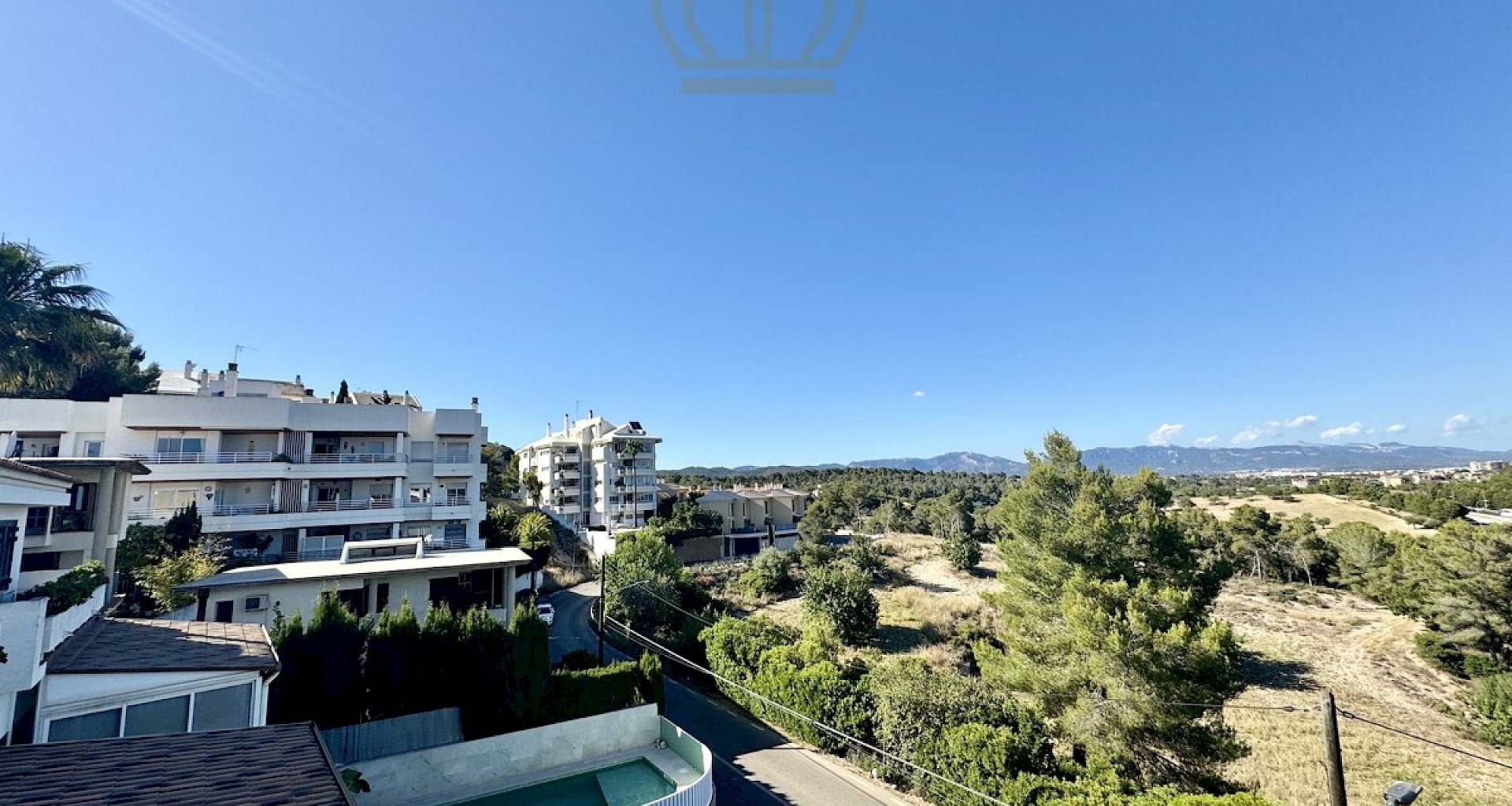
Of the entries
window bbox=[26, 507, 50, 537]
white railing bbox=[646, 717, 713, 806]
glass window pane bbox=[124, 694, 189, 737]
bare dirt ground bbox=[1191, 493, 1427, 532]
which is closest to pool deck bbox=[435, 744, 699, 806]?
white railing bbox=[646, 717, 713, 806]

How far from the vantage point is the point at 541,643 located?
1741 cm

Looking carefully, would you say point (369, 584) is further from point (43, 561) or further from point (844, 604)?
point (844, 604)

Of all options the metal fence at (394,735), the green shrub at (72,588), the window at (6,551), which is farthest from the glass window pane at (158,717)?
the metal fence at (394,735)

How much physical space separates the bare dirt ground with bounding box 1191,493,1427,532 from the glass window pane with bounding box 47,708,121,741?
80.3 metres

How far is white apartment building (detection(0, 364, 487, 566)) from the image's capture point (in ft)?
82.7

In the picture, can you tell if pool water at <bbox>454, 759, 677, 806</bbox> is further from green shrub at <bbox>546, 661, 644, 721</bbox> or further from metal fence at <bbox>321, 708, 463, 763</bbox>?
metal fence at <bbox>321, 708, 463, 763</bbox>

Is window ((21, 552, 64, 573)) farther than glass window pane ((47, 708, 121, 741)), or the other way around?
window ((21, 552, 64, 573))

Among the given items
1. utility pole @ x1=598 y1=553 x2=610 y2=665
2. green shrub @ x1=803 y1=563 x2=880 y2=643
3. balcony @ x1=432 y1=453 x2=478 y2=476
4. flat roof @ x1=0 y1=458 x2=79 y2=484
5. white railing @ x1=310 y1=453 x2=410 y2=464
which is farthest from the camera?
balcony @ x1=432 y1=453 x2=478 y2=476

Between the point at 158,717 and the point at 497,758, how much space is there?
7946mm

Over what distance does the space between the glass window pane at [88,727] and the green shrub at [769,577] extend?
107 feet

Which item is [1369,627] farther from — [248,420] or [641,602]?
[248,420]

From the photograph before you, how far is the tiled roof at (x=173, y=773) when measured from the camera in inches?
223

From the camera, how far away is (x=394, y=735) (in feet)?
51.2

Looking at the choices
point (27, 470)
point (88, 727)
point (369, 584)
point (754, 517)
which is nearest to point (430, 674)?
point (369, 584)
